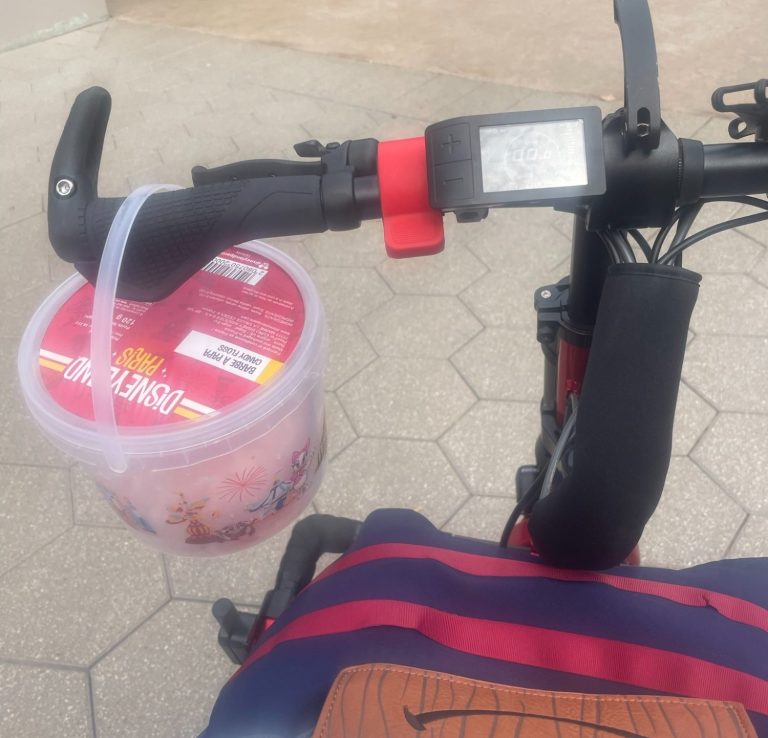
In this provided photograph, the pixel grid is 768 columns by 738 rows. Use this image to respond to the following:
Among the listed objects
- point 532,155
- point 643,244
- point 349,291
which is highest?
point 532,155

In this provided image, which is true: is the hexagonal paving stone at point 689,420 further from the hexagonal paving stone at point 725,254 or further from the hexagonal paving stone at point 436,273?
the hexagonal paving stone at point 436,273

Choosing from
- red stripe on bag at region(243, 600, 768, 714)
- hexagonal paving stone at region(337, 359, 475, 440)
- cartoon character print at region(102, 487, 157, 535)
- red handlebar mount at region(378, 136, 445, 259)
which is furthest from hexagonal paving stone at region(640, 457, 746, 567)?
red handlebar mount at region(378, 136, 445, 259)

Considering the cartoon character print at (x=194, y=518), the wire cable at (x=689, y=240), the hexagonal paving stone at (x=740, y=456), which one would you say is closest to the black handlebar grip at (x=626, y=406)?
the wire cable at (x=689, y=240)

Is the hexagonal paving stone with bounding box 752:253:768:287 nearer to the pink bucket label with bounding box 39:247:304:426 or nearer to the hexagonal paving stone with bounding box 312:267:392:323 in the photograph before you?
the hexagonal paving stone with bounding box 312:267:392:323

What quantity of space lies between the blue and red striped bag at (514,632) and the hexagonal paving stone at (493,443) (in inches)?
30.8

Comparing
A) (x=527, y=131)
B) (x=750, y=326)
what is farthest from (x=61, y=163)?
(x=750, y=326)

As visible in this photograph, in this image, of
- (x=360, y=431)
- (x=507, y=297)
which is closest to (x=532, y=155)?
(x=360, y=431)

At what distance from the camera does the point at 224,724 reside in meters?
0.54

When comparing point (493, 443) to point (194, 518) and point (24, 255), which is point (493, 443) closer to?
point (194, 518)

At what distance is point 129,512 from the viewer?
2.68ft

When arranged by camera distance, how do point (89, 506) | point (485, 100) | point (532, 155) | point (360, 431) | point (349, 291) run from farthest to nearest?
point (485, 100) < point (349, 291) < point (360, 431) < point (89, 506) < point (532, 155)

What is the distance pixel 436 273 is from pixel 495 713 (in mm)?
1524

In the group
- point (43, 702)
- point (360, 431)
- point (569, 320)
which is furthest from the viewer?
point (360, 431)

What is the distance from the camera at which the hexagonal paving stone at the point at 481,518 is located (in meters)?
1.35
